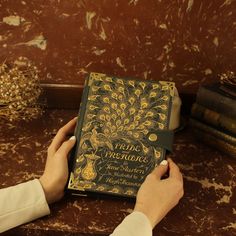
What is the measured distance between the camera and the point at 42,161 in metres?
0.92

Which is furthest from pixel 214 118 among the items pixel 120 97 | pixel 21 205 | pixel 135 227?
pixel 21 205

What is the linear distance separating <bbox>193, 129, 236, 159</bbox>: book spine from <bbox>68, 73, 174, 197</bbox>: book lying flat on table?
20 centimetres

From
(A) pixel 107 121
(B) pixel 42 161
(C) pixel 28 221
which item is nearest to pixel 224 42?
(A) pixel 107 121

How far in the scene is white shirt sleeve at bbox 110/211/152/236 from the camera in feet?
2.18

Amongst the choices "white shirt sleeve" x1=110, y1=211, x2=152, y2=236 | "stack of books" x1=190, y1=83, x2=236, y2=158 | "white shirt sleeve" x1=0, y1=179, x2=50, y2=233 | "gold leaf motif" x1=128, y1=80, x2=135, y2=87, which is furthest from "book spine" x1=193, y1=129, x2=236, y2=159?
"white shirt sleeve" x1=0, y1=179, x2=50, y2=233

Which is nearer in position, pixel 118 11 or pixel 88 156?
pixel 88 156

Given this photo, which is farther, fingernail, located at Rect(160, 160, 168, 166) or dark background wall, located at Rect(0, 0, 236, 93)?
dark background wall, located at Rect(0, 0, 236, 93)

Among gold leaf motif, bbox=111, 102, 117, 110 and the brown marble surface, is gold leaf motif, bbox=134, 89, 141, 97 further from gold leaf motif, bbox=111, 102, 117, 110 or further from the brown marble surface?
the brown marble surface

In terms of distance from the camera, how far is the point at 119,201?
81cm

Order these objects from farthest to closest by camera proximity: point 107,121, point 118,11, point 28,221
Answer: point 118,11 < point 107,121 < point 28,221

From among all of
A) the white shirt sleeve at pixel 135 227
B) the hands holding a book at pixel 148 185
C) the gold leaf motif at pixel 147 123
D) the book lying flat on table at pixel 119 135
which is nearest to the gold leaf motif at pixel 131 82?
the book lying flat on table at pixel 119 135

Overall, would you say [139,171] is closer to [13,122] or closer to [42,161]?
[42,161]

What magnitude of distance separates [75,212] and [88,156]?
0.13 metres

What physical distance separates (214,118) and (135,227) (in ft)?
1.38
